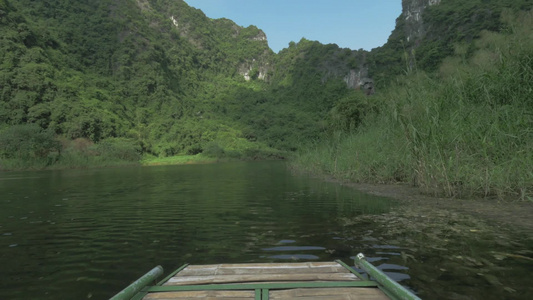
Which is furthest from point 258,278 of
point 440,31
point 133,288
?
point 440,31

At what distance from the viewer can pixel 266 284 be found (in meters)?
2.70

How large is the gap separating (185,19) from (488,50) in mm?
183285

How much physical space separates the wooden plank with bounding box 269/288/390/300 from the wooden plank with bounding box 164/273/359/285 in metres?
0.29

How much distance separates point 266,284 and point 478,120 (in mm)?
7428

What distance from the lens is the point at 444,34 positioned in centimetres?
9619

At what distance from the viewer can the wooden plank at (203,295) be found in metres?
2.47

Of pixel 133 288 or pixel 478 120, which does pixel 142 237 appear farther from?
pixel 478 120

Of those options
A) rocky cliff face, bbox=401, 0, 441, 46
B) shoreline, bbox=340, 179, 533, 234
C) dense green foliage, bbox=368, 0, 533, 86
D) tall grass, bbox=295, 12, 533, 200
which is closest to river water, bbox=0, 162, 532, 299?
shoreline, bbox=340, 179, 533, 234

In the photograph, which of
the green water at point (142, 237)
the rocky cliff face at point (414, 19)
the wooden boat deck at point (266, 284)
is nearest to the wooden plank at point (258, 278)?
the wooden boat deck at point (266, 284)

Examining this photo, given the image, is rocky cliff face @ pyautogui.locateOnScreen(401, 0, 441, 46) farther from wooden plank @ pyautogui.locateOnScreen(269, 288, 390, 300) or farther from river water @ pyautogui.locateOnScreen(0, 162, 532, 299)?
wooden plank @ pyautogui.locateOnScreen(269, 288, 390, 300)

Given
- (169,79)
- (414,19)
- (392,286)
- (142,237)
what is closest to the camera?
(392,286)

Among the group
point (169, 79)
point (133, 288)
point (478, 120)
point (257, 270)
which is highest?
point (169, 79)

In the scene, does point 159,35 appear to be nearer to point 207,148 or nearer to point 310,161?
point 207,148

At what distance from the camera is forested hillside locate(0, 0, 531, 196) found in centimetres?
6075
